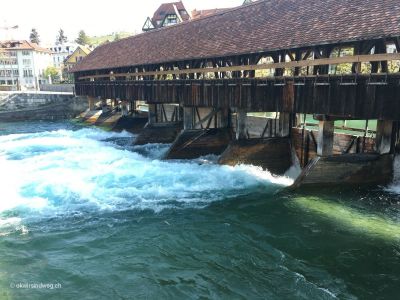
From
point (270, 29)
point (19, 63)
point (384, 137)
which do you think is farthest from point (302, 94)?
point (19, 63)

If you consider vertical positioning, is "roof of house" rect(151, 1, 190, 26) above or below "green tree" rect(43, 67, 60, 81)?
above

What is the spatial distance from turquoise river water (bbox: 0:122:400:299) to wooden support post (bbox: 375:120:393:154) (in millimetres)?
1140

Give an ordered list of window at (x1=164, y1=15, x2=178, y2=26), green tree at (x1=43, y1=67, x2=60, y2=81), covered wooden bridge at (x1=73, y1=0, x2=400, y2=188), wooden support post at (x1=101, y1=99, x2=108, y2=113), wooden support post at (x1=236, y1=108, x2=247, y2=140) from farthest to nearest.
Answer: green tree at (x1=43, y1=67, x2=60, y2=81) < window at (x1=164, y1=15, x2=178, y2=26) < wooden support post at (x1=101, y1=99, x2=108, y2=113) < wooden support post at (x1=236, y1=108, x2=247, y2=140) < covered wooden bridge at (x1=73, y1=0, x2=400, y2=188)

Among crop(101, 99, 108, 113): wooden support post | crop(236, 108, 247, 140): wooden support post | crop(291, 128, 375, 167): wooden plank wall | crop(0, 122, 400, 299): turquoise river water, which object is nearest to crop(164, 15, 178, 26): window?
crop(101, 99, 108, 113): wooden support post

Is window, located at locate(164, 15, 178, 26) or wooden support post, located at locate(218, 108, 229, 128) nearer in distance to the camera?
wooden support post, located at locate(218, 108, 229, 128)

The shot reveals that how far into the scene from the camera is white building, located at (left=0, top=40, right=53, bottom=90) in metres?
59.7

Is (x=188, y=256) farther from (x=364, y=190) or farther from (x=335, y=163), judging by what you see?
(x=364, y=190)

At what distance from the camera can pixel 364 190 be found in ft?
35.9

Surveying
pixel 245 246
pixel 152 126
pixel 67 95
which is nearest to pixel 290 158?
pixel 245 246

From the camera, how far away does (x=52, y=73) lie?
205ft

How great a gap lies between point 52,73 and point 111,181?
183 ft

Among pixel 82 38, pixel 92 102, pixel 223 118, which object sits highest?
pixel 82 38

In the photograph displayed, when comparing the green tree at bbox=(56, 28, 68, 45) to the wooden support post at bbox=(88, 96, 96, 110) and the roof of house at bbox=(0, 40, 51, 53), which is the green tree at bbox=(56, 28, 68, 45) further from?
the wooden support post at bbox=(88, 96, 96, 110)

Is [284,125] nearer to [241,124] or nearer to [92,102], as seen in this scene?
[241,124]
